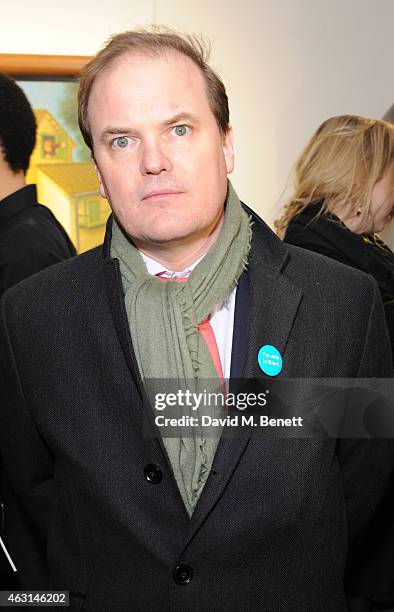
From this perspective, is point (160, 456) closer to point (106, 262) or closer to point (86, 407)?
point (86, 407)

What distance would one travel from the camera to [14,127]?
8.16 ft

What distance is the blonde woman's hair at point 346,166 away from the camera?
256 cm

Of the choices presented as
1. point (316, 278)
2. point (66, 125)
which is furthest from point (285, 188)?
point (316, 278)

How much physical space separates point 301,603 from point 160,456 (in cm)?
41

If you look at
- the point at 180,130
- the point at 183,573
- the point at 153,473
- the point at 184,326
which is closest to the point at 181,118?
the point at 180,130

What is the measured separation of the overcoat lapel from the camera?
4.72 ft

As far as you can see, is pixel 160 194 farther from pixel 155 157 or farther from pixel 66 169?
pixel 66 169

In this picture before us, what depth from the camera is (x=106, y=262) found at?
1.63 meters

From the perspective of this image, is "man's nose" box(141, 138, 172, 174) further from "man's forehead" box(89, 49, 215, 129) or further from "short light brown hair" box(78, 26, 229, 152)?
"short light brown hair" box(78, 26, 229, 152)

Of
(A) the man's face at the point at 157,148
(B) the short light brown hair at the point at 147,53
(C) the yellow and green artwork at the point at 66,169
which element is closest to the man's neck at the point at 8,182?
(C) the yellow and green artwork at the point at 66,169

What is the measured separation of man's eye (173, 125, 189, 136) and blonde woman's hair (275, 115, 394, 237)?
1.11 metres

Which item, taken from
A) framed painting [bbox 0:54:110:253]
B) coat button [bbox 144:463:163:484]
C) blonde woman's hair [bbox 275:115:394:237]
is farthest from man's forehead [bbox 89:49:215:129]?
framed painting [bbox 0:54:110:253]

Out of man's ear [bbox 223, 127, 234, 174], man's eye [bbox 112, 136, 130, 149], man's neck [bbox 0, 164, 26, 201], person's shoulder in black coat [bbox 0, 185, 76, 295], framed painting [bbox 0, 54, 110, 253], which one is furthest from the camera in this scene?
framed painting [bbox 0, 54, 110, 253]

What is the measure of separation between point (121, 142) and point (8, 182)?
1.04 metres
